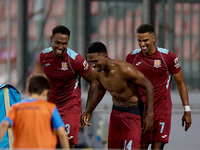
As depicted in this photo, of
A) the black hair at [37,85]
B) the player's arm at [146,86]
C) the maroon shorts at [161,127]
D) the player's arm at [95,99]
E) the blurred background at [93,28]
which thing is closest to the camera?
the black hair at [37,85]

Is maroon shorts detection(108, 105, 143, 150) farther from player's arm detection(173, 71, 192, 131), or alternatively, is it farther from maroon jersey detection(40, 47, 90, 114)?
player's arm detection(173, 71, 192, 131)

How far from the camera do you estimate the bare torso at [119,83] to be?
332 centimetres

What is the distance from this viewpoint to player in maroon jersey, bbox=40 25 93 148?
3738 millimetres

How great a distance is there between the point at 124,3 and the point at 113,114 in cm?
347

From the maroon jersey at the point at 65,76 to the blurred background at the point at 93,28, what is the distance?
7.47 ft

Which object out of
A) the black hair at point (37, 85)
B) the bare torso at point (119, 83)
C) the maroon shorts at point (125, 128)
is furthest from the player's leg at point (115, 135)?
the black hair at point (37, 85)

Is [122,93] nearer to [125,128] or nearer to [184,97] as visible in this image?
[125,128]

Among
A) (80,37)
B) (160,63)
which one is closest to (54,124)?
(160,63)

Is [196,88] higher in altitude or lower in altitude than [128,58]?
lower

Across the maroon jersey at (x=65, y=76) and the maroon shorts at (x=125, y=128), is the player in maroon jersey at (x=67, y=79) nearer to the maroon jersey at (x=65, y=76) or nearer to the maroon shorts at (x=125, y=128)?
the maroon jersey at (x=65, y=76)

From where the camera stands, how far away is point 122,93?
11.2 feet

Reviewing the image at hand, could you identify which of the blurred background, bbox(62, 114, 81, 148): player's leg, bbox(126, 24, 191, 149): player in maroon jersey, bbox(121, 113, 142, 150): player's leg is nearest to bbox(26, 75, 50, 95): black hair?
bbox(121, 113, 142, 150): player's leg

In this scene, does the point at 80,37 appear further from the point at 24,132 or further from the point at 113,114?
the point at 24,132

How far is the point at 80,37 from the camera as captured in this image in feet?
21.1
